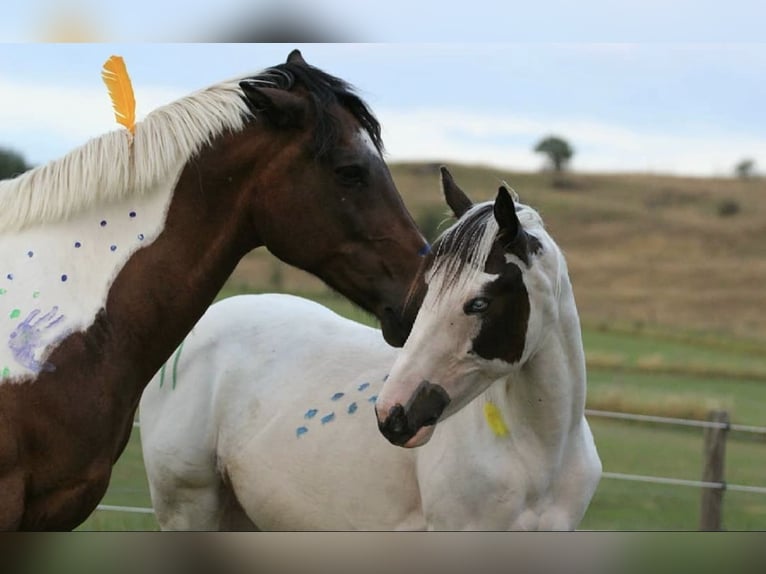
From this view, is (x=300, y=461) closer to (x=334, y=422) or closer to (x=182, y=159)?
(x=334, y=422)

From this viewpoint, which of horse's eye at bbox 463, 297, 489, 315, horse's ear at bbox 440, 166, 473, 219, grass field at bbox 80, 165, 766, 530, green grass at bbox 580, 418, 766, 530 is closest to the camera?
horse's eye at bbox 463, 297, 489, 315

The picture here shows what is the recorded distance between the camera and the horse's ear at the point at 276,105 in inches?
95.3

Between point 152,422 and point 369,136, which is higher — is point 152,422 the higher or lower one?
the lower one

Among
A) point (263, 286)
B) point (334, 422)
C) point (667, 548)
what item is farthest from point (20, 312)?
point (263, 286)

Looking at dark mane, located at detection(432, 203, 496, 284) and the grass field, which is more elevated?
dark mane, located at detection(432, 203, 496, 284)

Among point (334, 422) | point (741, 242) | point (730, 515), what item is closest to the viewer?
point (334, 422)

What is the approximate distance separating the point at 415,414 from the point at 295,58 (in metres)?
0.95

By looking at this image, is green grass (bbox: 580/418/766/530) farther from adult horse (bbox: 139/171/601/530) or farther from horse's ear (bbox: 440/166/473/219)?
horse's ear (bbox: 440/166/473/219)

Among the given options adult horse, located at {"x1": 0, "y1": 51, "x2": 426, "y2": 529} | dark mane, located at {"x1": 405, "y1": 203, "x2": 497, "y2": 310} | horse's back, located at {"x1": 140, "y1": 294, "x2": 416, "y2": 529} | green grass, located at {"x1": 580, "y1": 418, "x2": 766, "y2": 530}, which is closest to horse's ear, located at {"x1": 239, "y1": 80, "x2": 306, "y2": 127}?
adult horse, located at {"x1": 0, "y1": 51, "x2": 426, "y2": 529}

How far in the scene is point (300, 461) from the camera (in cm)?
333

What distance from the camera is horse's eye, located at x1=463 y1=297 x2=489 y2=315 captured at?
2506 millimetres

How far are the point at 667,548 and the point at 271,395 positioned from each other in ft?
5.92

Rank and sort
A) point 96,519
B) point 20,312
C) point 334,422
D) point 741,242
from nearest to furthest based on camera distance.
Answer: point 20,312 < point 334,422 < point 96,519 < point 741,242

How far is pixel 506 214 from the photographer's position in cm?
252
